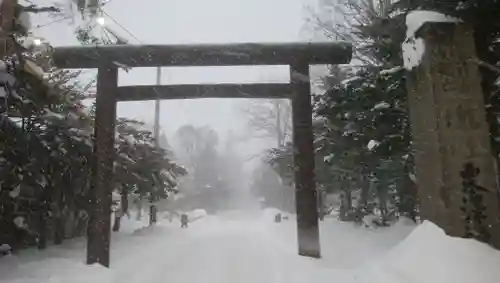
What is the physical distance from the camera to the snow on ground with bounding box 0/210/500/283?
5551 millimetres

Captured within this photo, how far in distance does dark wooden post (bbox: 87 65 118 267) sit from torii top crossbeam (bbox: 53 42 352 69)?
0.40 metres

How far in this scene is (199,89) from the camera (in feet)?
35.1

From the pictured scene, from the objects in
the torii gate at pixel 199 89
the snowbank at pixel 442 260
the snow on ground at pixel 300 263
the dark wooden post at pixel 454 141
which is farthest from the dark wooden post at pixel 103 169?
the dark wooden post at pixel 454 141

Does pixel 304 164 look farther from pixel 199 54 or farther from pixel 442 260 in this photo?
pixel 442 260

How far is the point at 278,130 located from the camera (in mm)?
37375

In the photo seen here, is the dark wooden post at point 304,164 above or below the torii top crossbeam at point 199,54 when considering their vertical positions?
below

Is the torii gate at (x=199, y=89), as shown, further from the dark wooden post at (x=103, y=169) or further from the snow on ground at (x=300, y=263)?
the snow on ground at (x=300, y=263)

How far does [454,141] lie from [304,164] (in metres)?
4.55

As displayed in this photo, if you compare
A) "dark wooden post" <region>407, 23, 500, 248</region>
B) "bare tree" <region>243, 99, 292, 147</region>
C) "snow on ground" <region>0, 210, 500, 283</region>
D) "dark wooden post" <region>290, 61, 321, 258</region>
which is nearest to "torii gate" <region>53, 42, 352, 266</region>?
"dark wooden post" <region>290, 61, 321, 258</region>

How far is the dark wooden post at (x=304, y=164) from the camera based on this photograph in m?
10.1

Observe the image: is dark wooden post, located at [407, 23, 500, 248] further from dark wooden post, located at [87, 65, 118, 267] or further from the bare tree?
the bare tree

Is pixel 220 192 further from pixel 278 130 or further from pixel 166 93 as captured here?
pixel 166 93

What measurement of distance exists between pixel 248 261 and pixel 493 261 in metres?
5.95

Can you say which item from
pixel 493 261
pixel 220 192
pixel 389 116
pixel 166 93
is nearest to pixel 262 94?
pixel 166 93
